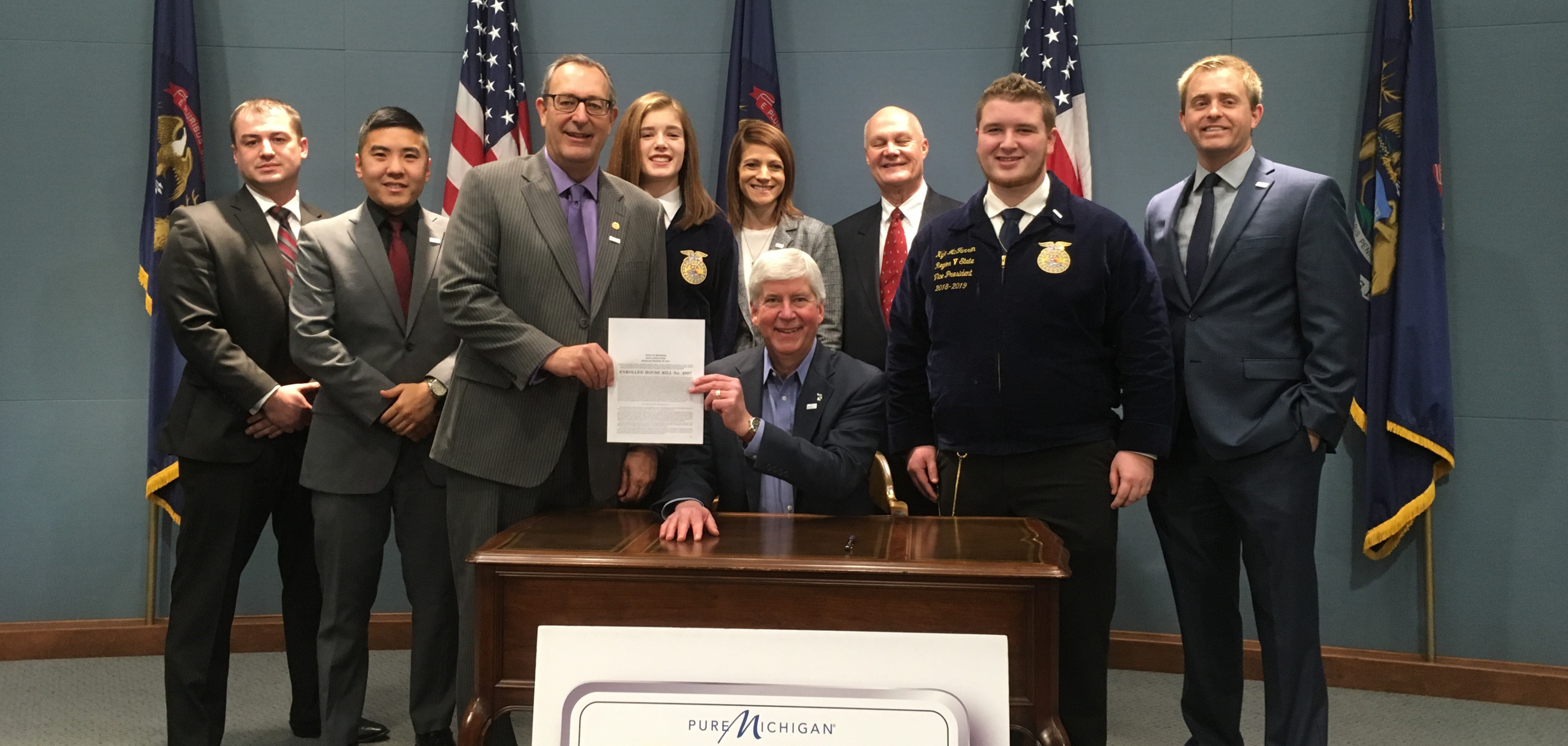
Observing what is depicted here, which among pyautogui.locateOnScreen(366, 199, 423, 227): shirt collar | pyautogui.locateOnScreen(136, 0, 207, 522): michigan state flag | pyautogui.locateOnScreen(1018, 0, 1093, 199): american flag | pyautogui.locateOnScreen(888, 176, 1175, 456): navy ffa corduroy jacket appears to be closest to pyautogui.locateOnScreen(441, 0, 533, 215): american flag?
pyautogui.locateOnScreen(136, 0, 207, 522): michigan state flag

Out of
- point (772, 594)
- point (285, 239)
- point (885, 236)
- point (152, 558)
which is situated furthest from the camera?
point (152, 558)

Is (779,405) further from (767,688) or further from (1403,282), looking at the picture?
(1403,282)

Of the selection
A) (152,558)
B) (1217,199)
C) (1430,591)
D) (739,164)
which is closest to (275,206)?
(739,164)

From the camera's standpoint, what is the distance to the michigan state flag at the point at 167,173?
431cm

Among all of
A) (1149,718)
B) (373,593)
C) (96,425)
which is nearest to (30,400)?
(96,425)

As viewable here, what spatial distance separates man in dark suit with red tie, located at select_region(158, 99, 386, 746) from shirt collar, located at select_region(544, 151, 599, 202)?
42.6 inches

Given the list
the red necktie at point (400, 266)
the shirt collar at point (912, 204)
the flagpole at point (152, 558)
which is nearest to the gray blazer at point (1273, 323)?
the shirt collar at point (912, 204)

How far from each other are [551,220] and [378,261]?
2.43ft

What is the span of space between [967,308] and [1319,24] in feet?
8.15

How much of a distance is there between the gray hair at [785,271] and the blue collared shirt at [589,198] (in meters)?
0.44

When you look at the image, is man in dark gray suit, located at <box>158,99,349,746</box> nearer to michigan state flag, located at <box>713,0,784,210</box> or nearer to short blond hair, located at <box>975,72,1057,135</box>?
michigan state flag, located at <box>713,0,784,210</box>

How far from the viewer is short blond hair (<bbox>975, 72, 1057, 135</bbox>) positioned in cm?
276

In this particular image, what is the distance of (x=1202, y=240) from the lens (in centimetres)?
303

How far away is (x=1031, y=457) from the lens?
2.79 m
